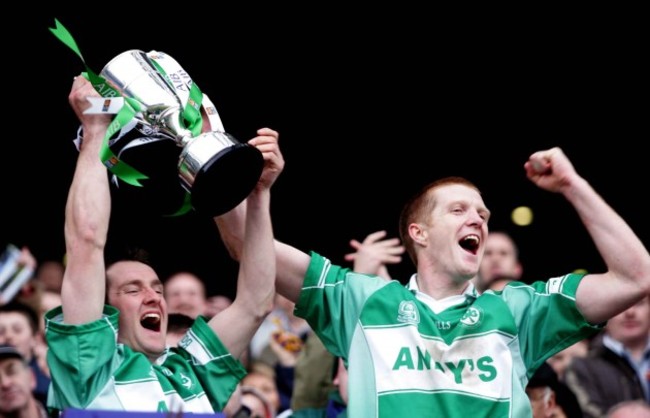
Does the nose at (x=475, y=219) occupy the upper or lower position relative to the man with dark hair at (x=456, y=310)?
upper

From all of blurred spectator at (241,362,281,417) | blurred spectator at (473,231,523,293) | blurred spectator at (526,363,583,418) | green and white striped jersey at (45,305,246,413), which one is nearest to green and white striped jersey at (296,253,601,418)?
green and white striped jersey at (45,305,246,413)

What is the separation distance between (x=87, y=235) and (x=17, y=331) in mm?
2416

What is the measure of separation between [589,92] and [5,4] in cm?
393

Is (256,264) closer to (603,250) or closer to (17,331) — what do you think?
(603,250)

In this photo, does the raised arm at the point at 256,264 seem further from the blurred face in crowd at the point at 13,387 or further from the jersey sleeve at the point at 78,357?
the blurred face in crowd at the point at 13,387

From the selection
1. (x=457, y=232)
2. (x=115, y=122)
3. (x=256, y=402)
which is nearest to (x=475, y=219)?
(x=457, y=232)

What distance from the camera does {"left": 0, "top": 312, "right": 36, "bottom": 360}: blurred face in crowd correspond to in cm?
687

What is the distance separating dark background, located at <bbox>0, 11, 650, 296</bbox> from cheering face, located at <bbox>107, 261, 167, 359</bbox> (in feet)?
13.3

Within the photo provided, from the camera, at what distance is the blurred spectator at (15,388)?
6227 mm

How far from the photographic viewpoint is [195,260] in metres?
10.4

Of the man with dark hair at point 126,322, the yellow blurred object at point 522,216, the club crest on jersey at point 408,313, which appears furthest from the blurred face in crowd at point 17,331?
the yellow blurred object at point 522,216

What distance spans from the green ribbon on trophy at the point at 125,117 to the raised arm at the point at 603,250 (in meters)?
1.15

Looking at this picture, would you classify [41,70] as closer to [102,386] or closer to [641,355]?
[641,355]

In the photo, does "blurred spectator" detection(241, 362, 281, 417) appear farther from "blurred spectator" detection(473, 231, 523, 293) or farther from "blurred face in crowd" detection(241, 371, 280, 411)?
"blurred spectator" detection(473, 231, 523, 293)
